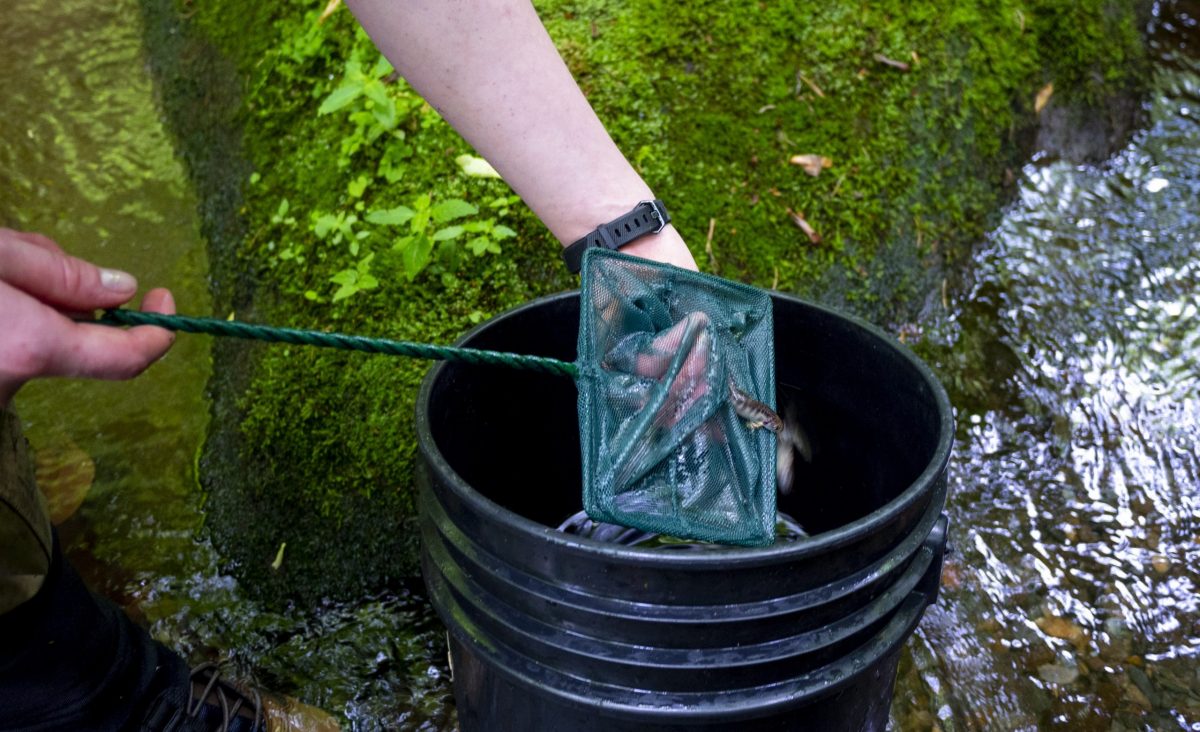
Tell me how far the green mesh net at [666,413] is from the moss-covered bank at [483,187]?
3.48 feet

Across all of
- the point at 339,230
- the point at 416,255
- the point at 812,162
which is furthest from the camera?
the point at 812,162

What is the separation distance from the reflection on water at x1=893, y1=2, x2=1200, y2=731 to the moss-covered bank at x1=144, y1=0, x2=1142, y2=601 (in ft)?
1.02

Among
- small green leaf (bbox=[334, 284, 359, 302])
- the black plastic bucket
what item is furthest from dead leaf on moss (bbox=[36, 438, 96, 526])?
the black plastic bucket

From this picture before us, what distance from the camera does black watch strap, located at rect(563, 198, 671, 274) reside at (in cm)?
191

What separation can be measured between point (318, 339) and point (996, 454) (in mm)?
2285

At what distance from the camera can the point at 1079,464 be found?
9.82ft

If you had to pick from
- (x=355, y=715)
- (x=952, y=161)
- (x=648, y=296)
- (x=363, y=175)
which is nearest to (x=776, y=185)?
(x=952, y=161)

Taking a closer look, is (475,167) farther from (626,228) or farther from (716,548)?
(716,548)

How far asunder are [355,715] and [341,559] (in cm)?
45

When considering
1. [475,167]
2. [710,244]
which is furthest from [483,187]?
[710,244]

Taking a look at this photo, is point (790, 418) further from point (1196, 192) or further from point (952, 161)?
point (1196, 192)

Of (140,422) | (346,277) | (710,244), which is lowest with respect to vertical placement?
(710,244)

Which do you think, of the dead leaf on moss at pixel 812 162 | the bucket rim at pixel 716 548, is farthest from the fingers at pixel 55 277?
the dead leaf on moss at pixel 812 162

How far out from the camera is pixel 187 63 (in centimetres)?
428
